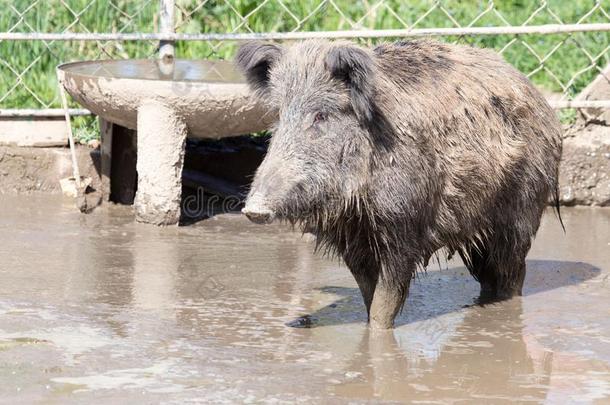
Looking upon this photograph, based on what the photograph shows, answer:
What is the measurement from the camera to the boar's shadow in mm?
5297

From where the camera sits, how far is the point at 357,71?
4.71 meters

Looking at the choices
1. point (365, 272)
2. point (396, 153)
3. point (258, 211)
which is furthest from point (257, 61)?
point (365, 272)

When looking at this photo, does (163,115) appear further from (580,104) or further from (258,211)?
(580,104)

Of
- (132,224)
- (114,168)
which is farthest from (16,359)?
(114,168)

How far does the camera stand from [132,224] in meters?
7.11

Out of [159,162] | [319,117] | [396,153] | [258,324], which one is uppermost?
[319,117]

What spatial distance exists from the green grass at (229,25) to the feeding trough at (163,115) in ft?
4.13

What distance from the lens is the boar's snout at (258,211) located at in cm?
448

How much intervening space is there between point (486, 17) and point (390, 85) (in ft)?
13.2

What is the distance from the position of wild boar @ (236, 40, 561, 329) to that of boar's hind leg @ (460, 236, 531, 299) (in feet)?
0.04

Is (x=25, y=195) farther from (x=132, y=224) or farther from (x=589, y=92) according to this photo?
(x=589, y=92)

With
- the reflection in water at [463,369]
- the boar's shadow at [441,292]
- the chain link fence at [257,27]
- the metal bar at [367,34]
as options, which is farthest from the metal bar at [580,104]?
the reflection in water at [463,369]

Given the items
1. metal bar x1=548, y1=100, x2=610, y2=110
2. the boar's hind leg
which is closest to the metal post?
metal bar x1=548, y1=100, x2=610, y2=110

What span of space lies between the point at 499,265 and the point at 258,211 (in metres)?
1.67
